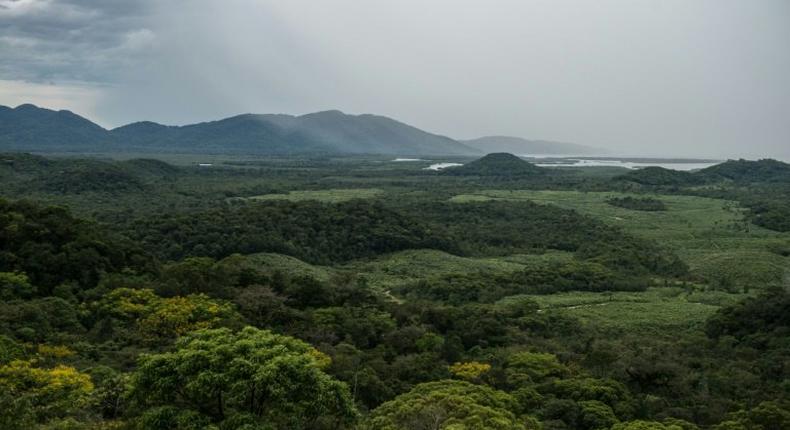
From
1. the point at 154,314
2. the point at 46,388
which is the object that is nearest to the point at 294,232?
the point at 154,314

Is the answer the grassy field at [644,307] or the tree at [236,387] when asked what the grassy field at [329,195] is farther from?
the tree at [236,387]

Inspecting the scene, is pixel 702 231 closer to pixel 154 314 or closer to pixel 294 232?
pixel 294 232

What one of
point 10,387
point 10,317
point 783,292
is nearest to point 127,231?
point 10,317

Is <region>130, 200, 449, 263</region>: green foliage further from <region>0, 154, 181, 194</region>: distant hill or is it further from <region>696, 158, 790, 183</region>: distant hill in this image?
<region>696, 158, 790, 183</region>: distant hill

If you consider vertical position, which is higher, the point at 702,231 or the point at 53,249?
the point at 53,249

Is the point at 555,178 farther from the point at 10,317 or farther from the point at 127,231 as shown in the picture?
the point at 10,317

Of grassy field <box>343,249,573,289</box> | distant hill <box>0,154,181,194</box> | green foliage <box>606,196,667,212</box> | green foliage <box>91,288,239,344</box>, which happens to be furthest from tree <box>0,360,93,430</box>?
distant hill <box>0,154,181,194</box>

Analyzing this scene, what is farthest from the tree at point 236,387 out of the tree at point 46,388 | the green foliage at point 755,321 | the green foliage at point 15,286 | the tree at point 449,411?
the green foliage at point 755,321
